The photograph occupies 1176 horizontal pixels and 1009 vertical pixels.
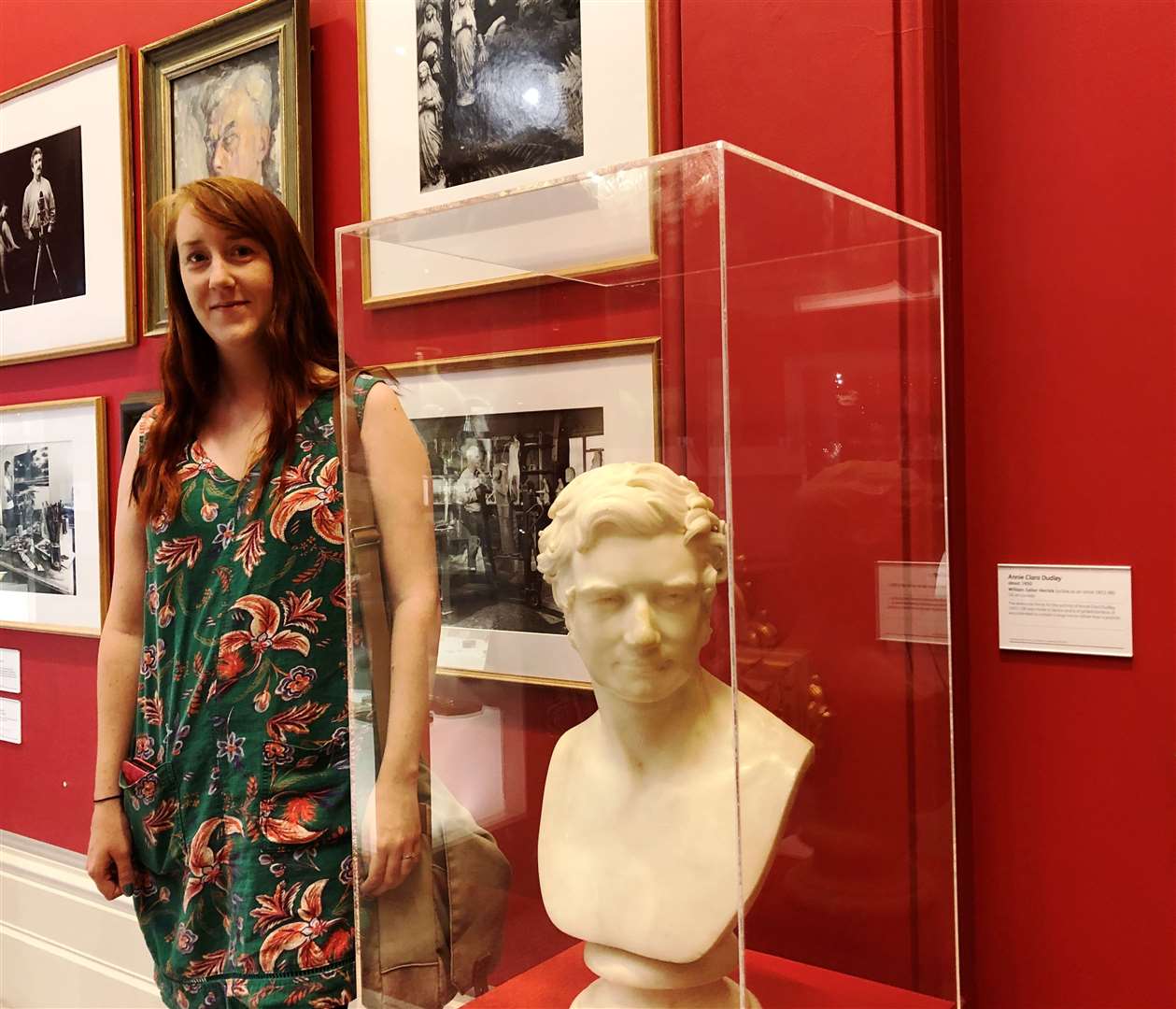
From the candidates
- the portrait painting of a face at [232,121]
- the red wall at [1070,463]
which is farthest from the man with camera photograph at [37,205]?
the red wall at [1070,463]

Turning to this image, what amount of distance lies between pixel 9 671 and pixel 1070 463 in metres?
Result: 3.03

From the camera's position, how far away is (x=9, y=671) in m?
3.49

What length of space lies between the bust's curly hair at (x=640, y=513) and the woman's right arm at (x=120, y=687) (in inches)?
39.0

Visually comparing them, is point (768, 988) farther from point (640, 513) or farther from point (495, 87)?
point (495, 87)

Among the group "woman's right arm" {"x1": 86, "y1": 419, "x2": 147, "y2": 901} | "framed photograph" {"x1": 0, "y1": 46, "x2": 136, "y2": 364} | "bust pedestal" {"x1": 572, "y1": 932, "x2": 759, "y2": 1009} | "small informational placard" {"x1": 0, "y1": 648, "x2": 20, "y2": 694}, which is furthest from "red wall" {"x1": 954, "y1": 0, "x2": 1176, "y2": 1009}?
"small informational placard" {"x1": 0, "y1": 648, "x2": 20, "y2": 694}

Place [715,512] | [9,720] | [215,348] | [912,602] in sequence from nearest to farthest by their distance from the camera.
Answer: [715,512] → [912,602] → [215,348] → [9,720]

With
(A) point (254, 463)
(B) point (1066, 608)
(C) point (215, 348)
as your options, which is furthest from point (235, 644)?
(B) point (1066, 608)

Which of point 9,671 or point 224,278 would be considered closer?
point 224,278

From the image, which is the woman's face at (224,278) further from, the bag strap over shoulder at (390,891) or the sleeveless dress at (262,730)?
the bag strap over shoulder at (390,891)

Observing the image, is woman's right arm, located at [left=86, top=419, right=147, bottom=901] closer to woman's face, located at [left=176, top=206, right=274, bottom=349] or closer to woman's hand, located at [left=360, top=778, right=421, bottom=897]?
woman's face, located at [left=176, top=206, right=274, bottom=349]

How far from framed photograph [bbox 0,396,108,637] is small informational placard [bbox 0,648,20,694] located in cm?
10

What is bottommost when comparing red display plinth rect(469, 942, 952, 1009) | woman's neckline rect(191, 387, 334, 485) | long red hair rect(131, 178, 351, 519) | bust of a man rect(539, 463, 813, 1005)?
red display plinth rect(469, 942, 952, 1009)

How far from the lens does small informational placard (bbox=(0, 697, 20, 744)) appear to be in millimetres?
3471

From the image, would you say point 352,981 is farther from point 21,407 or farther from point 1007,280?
→ point 21,407
